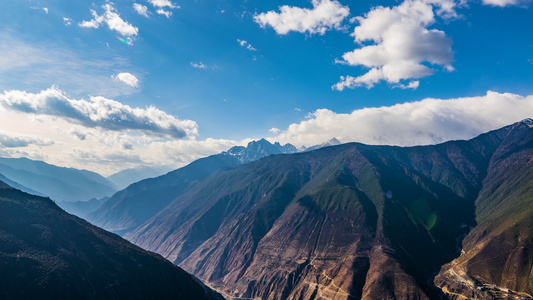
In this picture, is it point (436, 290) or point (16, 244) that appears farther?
point (436, 290)

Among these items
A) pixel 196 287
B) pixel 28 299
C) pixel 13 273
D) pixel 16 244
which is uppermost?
pixel 16 244

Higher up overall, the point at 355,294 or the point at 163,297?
the point at 163,297

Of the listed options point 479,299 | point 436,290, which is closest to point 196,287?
point 436,290

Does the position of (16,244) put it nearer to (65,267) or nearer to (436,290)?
(65,267)

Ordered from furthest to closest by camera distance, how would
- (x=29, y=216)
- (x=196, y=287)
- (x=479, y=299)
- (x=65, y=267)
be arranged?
(x=479, y=299)
(x=196, y=287)
(x=29, y=216)
(x=65, y=267)

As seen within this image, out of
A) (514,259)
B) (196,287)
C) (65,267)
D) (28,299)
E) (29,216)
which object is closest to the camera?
(28,299)

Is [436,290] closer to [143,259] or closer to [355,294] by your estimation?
[355,294]

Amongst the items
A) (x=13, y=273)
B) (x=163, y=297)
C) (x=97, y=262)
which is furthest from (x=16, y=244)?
(x=163, y=297)
